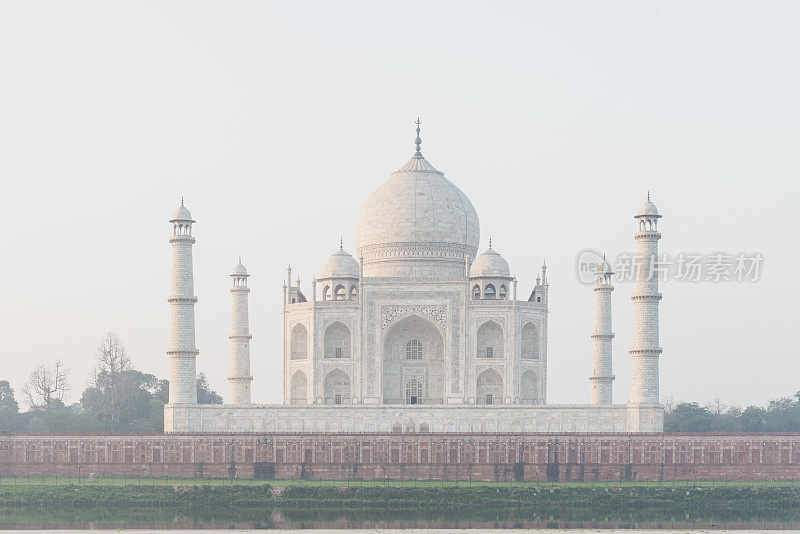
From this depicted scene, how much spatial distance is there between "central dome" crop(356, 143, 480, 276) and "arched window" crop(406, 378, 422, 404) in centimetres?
468

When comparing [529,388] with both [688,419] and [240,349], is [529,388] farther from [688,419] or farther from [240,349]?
[688,419]

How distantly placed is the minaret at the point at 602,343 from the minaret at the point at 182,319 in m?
16.0

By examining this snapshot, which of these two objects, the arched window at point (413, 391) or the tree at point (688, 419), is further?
the tree at point (688, 419)

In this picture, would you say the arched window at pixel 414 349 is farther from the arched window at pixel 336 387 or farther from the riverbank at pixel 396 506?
the riverbank at pixel 396 506

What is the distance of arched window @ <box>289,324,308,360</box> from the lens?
55844 mm

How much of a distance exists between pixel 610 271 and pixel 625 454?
1140cm

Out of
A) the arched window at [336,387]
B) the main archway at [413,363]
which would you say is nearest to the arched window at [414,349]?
the main archway at [413,363]

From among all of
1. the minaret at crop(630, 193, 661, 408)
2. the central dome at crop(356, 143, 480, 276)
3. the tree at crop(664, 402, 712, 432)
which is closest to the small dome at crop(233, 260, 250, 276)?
the central dome at crop(356, 143, 480, 276)

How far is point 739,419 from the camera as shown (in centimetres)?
7269

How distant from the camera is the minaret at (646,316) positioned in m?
49.8

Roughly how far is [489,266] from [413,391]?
5.68 metres

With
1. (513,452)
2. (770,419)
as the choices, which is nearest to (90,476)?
(513,452)

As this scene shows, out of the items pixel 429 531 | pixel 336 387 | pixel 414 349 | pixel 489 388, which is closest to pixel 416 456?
pixel 489 388

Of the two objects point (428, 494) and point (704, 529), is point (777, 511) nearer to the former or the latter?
point (704, 529)
